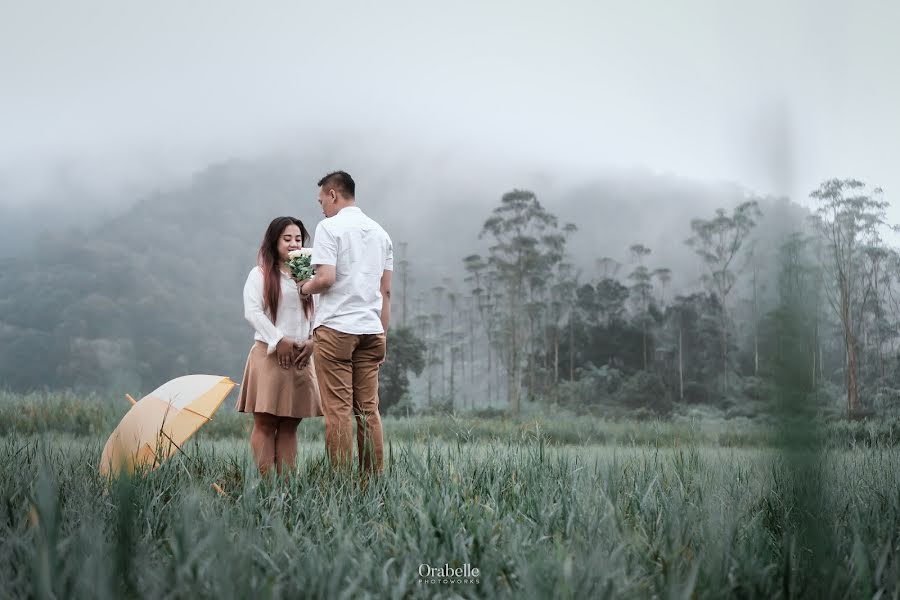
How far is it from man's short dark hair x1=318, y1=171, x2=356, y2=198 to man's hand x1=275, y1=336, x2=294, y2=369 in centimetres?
101

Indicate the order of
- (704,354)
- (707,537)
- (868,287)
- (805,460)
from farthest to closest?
1. (704,354)
2. (868,287)
3. (707,537)
4. (805,460)

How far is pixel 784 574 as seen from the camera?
1478 millimetres

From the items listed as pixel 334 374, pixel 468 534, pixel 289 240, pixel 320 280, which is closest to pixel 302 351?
pixel 334 374

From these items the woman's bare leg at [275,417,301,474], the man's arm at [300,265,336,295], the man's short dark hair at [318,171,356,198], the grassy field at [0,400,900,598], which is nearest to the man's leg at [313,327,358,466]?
the man's arm at [300,265,336,295]

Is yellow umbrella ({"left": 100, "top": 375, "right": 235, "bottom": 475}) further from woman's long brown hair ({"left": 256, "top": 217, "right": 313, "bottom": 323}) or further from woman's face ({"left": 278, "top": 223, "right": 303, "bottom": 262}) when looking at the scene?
woman's face ({"left": 278, "top": 223, "right": 303, "bottom": 262})

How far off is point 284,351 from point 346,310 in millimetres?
444

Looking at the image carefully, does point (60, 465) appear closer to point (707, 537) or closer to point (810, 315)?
point (707, 537)

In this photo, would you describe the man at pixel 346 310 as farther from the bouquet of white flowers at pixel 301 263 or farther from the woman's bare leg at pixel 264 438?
the woman's bare leg at pixel 264 438

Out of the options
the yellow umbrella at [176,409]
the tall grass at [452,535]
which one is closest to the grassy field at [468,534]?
the tall grass at [452,535]

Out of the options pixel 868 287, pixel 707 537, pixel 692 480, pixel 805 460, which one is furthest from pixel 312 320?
pixel 868 287

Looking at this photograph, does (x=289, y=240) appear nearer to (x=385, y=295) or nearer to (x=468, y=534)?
(x=385, y=295)

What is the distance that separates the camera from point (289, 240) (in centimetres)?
430

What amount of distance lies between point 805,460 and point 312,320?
3.78 metres

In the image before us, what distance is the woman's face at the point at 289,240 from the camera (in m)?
4.25
